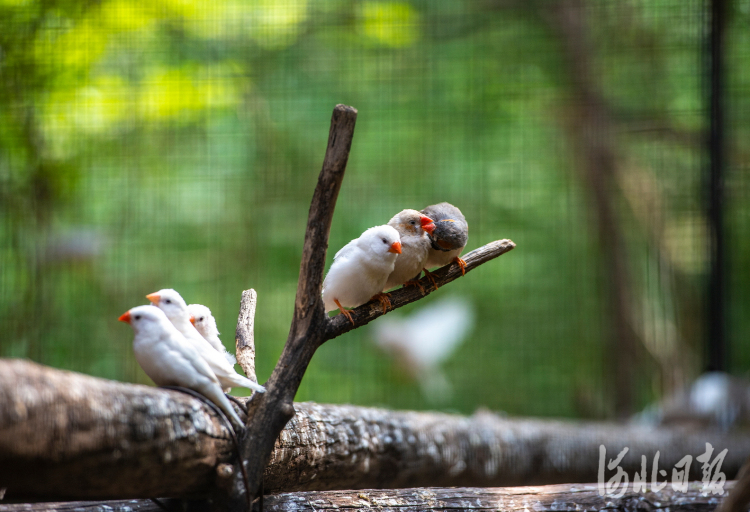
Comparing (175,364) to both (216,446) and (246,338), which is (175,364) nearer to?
(216,446)

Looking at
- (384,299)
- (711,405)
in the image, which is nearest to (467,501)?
(384,299)

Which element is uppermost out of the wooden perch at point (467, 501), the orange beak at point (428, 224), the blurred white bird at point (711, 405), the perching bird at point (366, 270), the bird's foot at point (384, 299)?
the orange beak at point (428, 224)

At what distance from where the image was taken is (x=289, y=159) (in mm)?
2895

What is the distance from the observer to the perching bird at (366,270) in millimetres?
1023

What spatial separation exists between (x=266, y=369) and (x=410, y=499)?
189cm

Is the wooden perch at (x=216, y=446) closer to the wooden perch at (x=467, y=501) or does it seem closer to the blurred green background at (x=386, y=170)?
the wooden perch at (x=467, y=501)

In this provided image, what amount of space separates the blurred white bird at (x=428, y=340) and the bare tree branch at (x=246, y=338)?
5.89ft

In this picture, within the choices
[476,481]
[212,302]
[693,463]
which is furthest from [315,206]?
[212,302]

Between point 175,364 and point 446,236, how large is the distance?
54 centimetres

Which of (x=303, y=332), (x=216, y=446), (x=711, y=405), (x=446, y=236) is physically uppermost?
(x=446, y=236)

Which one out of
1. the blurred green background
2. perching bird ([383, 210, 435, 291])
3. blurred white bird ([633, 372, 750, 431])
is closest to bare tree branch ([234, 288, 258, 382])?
perching bird ([383, 210, 435, 291])

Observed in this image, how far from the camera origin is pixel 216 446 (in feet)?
2.27

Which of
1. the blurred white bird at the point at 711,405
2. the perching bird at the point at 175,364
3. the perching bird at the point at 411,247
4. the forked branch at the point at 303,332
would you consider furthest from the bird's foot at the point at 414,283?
the blurred white bird at the point at 711,405

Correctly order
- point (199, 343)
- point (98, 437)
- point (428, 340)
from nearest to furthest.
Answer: point (98, 437)
point (199, 343)
point (428, 340)
